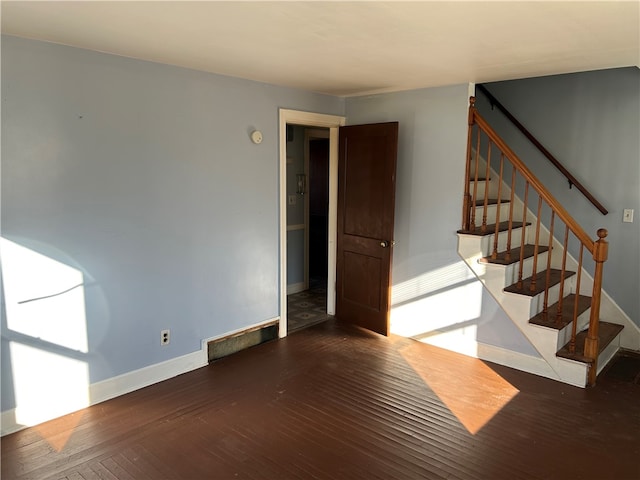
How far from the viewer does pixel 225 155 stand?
347 cm

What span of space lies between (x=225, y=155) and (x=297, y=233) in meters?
2.28

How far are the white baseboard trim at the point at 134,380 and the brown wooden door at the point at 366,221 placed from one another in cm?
163

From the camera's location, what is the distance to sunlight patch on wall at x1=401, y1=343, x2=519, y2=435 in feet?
9.48

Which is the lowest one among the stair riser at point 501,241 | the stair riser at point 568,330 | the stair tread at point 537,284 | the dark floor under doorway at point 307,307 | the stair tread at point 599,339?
the dark floor under doorway at point 307,307

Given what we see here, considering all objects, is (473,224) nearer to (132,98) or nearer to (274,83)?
(274,83)

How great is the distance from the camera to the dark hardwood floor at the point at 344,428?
7.64ft

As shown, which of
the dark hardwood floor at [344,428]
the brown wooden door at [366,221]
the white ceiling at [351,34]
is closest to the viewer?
the white ceiling at [351,34]

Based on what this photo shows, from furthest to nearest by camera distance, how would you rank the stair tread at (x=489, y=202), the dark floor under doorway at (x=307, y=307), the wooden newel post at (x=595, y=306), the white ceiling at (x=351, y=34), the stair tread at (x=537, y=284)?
1. the dark floor under doorway at (x=307, y=307)
2. the stair tread at (x=489, y=202)
3. the stair tread at (x=537, y=284)
4. the wooden newel post at (x=595, y=306)
5. the white ceiling at (x=351, y=34)

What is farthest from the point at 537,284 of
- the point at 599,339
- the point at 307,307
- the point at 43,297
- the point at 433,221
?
the point at 43,297

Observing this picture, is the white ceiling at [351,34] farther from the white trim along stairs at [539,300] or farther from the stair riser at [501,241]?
the stair riser at [501,241]

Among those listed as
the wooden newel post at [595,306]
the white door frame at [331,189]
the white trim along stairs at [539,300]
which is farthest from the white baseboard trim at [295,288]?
the wooden newel post at [595,306]

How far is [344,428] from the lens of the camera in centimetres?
270

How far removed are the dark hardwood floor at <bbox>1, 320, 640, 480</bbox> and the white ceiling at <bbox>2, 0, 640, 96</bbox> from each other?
226cm

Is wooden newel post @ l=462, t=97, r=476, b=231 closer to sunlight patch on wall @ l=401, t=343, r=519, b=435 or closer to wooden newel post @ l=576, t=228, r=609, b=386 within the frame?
wooden newel post @ l=576, t=228, r=609, b=386
